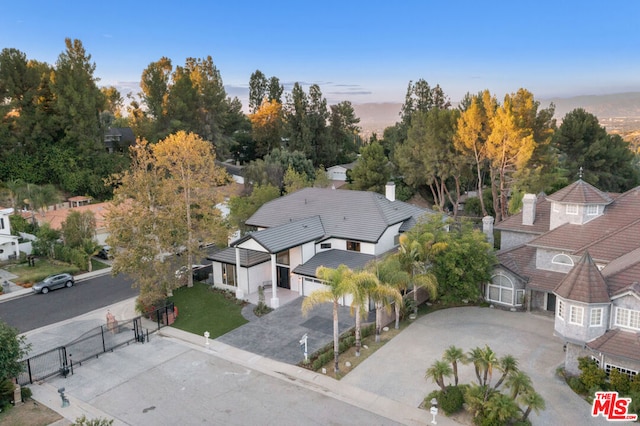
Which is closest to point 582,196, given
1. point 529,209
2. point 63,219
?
point 529,209

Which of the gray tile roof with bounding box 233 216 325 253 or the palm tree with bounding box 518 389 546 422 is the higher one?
the gray tile roof with bounding box 233 216 325 253

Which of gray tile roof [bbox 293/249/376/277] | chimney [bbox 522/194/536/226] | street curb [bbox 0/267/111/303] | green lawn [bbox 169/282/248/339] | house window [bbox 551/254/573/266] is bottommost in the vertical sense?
green lawn [bbox 169/282/248/339]

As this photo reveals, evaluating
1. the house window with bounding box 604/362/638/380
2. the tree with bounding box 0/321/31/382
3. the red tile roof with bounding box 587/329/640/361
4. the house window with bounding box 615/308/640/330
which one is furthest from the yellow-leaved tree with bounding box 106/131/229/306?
the house window with bounding box 615/308/640/330

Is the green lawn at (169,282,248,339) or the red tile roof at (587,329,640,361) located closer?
the red tile roof at (587,329,640,361)

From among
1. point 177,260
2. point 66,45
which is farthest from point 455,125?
point 66,45

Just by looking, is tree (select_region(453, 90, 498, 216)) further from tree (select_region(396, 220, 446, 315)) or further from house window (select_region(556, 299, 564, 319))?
house window (select_region(556, 299, 564, 319))

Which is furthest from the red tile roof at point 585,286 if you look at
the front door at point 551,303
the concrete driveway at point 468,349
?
the front door at point 551,303
